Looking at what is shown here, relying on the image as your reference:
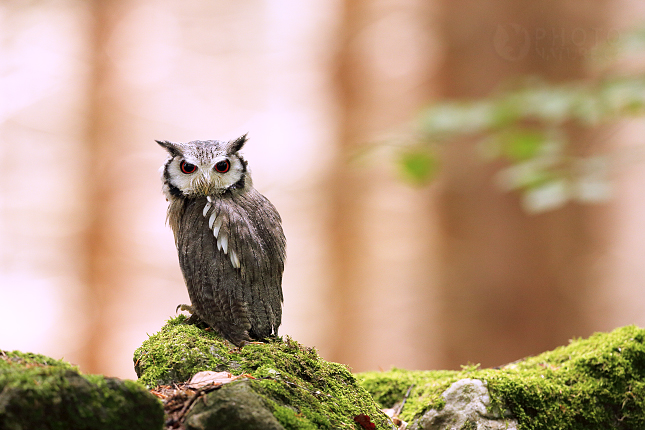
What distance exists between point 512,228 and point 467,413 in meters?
3.09

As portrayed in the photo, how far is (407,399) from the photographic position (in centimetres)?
261

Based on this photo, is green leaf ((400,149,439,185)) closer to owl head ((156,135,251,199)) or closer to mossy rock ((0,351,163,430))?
owl head ((156,135,251,199))

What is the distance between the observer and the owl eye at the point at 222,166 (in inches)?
90.9

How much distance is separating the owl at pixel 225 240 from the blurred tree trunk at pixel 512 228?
3.07 m

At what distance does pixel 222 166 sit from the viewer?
Result: 232 cm

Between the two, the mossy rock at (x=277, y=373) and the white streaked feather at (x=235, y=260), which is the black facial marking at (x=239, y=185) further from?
the mossy rock at (x=277, y=373)

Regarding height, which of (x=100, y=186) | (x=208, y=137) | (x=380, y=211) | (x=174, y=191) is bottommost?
(x=174, y=191)

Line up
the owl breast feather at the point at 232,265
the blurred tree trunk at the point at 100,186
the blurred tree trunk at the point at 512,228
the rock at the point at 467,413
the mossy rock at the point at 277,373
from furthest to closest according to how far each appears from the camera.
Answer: the blurred tree trunk at the point at 100,186 < the blurred tree trunk at the point at 512,228 < the owl breast feather at the point at 232,265 < the rock at the point at 467,413 < the mossy rock at the point at 277,373

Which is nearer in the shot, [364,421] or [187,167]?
[364,421]

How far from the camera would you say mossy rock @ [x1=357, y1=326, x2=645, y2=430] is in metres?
2.16

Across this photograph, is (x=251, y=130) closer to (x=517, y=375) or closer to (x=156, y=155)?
(x=156, y=155)

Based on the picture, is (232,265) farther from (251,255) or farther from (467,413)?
(467,413)

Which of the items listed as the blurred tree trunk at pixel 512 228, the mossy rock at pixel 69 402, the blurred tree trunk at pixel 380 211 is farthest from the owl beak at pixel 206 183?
the blurred tree trunk at pixel 380 211

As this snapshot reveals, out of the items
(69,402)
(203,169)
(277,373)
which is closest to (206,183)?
(203,169)
